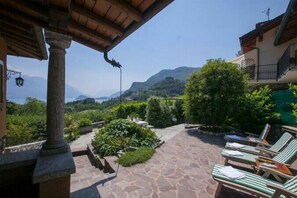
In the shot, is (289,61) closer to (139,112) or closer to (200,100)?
(200,100)

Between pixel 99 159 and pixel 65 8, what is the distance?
4.94 meters

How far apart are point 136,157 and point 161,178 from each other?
4.44 ft

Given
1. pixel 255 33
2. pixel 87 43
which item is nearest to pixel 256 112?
pixel 255 33

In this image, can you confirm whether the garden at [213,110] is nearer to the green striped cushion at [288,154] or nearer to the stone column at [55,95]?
the green striped cushion at [288,154]

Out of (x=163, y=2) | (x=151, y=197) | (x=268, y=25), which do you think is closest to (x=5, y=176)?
(x=151, y=197)

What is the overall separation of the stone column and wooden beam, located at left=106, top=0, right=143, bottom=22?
3.89ft

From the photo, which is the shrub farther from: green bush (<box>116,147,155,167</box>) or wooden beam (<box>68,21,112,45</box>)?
wooden beam (<box>68,21,112,45</box>)

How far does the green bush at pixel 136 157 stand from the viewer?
5474 millimetres

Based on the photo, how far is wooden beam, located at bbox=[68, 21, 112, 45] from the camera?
3.74 m

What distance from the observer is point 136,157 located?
5770 mm

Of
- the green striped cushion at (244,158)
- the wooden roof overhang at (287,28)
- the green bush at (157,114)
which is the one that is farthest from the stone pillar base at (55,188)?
the wooden roof overhang at (287,28)

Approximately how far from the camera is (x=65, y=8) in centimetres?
301

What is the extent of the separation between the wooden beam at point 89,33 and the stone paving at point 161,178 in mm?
3224

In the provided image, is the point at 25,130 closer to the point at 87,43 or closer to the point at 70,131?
the point at 70,131
